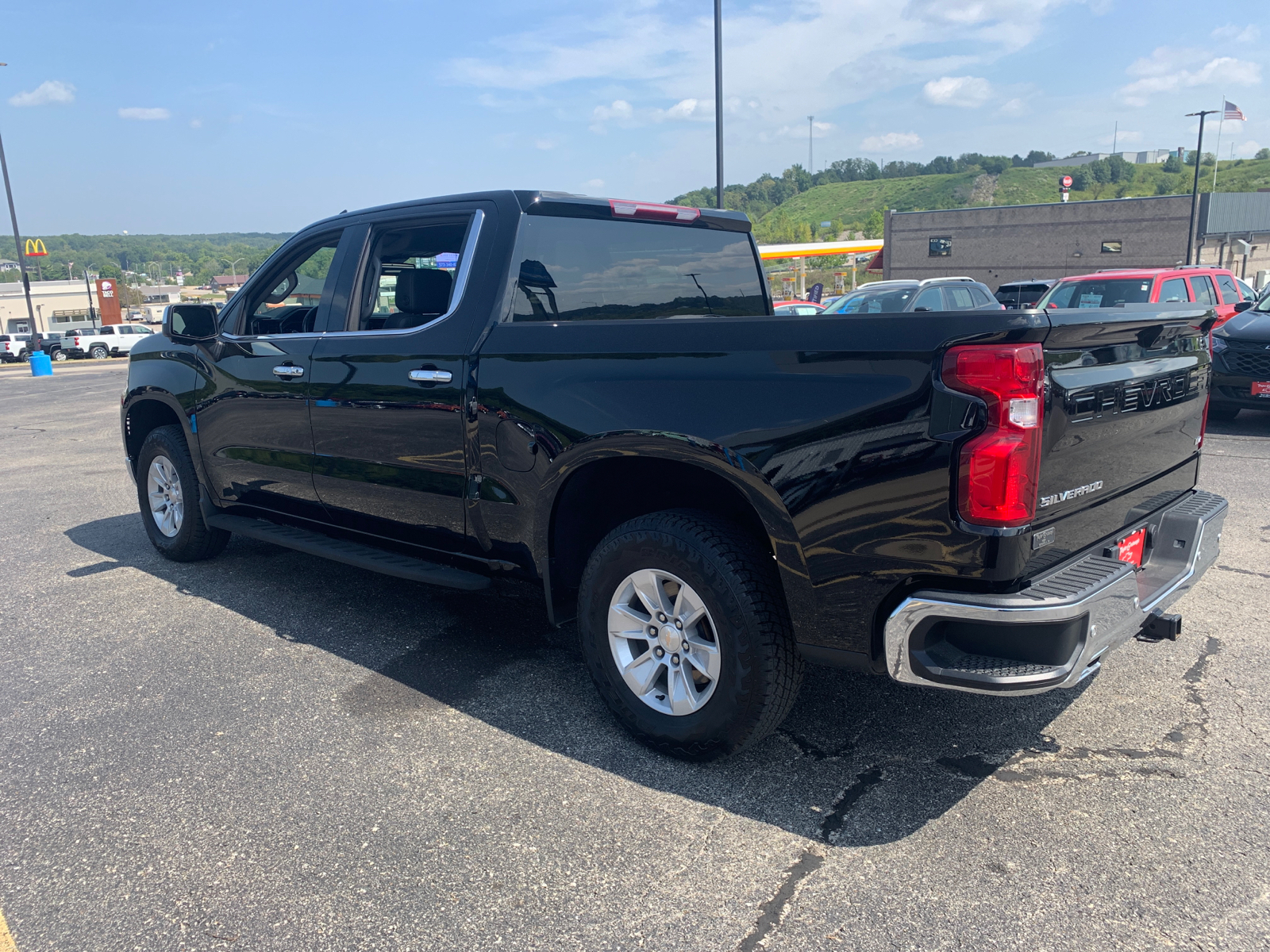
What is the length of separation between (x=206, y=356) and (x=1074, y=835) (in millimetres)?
4663

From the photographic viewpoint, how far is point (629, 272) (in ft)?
13.0

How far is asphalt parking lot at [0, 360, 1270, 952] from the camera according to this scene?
2.31 metres

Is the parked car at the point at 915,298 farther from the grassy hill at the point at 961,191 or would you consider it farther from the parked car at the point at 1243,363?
the grassy hill at the point at 961,191

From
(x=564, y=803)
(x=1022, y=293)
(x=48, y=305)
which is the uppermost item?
(x=1022, y=293)

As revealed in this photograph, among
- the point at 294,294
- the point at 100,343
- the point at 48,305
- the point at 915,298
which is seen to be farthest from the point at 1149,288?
the point at 48,305

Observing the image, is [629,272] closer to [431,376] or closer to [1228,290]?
[431,376]

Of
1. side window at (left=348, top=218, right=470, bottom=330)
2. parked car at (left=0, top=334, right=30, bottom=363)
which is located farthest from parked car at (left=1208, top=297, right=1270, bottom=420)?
parked car at (left=0, top=334, right=30, bottom=363)

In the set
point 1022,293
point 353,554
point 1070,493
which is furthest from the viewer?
point 1022,293

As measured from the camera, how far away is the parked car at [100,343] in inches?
1692

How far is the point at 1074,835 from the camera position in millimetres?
2609

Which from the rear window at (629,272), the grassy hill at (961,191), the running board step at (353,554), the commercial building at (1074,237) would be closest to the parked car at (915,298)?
the rear window at (629,272)

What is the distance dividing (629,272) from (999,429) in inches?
81.6

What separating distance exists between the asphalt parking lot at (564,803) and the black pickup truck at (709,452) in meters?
0.39

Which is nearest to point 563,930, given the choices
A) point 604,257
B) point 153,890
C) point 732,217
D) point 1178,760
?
point 153,890
